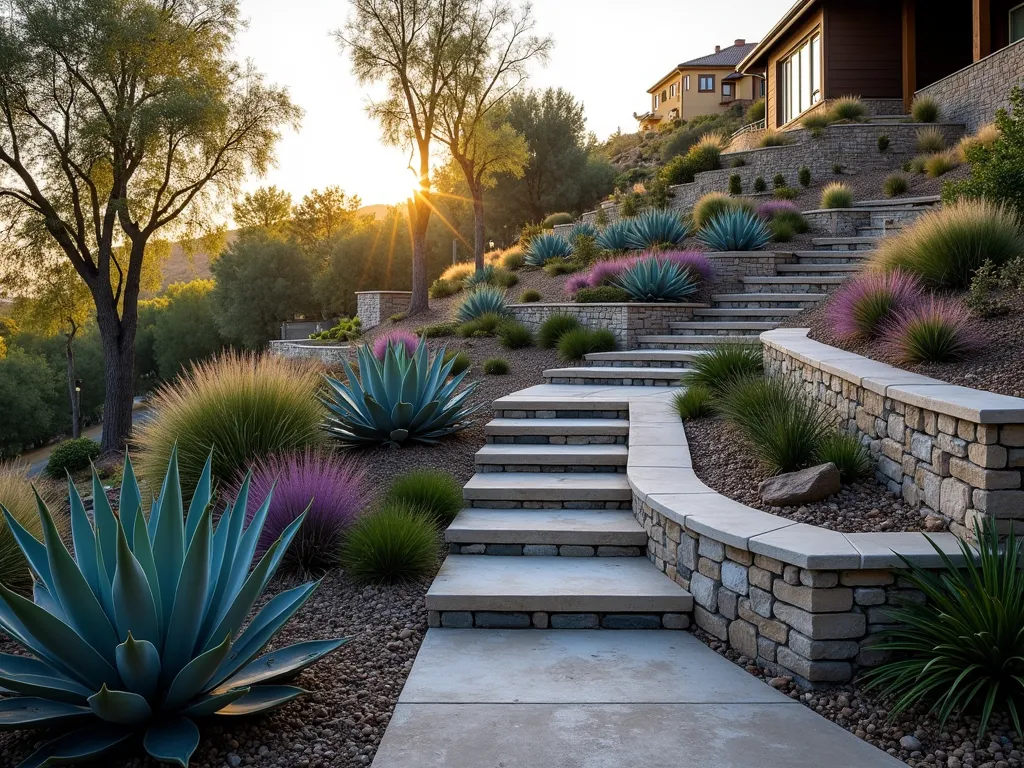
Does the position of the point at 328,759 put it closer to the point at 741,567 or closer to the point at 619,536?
the point at 741,567

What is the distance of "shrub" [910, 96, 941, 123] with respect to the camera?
2033 centimetres

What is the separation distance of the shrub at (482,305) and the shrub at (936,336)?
977 centimetres

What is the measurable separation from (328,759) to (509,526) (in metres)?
2.60

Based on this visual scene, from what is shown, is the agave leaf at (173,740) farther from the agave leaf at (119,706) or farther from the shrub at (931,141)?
the shrub at (931,141)

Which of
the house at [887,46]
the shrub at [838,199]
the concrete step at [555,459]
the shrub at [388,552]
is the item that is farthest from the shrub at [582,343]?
the house at [887,46]

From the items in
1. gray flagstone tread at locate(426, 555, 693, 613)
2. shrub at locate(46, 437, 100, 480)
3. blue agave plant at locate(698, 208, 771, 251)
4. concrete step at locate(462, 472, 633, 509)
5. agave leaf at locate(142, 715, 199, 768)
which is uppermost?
blue agave plant at locate(698, 208, 771, 251)

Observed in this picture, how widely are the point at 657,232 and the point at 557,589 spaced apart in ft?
39.0

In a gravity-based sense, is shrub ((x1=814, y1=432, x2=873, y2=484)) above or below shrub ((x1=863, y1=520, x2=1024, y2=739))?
above

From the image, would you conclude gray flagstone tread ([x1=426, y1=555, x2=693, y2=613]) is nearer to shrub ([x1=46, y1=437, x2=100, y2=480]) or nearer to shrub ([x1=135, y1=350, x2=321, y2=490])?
shrub ([x1=135, y1=350, x2=321, y2=490])

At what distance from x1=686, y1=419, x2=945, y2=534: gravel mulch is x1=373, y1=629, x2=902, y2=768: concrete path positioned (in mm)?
1018

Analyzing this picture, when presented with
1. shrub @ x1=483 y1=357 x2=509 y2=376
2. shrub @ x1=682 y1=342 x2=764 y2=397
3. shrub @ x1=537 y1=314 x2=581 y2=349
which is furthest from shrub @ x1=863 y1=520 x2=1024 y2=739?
shrub @ x1=537 y1=314 x2=581 y2=349

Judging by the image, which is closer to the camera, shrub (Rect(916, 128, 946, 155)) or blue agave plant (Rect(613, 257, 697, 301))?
blue agave plant (Rect(613, 257, 697, 301))

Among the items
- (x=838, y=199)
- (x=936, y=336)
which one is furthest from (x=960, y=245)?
(x=838, y=199)

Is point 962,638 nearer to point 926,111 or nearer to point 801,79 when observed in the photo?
point 926,111
